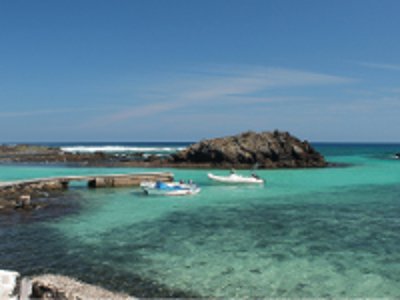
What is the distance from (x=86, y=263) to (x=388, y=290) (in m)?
10.7

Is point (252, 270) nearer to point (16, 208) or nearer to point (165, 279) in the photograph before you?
point (165, 279)

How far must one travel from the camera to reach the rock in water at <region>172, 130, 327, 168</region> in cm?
6359

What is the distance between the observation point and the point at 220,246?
659 inches

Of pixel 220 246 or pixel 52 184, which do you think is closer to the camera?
pixel 220 246

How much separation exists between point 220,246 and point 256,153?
48053mm

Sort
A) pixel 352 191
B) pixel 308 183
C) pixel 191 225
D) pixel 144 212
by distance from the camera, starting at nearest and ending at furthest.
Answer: pixel 191 225, pixel 144 212, pixel 352 191, pixel 308 183

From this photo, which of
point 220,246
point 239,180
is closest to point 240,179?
point 239,180

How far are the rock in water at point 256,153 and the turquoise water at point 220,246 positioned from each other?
33683 millimetres

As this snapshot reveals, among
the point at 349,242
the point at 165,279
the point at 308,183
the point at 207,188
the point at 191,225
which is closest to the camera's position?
the point at 165,279

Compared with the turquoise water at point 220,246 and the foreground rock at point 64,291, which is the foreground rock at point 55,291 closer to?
the foreground rock at point 64,291


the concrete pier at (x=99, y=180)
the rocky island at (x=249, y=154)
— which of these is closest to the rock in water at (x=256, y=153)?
the rocky island at (x=249, y=154)

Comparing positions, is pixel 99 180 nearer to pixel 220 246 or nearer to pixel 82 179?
pixel 82 179

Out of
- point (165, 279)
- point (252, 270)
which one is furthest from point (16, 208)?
point (252, 270)

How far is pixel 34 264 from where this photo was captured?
14.2m
